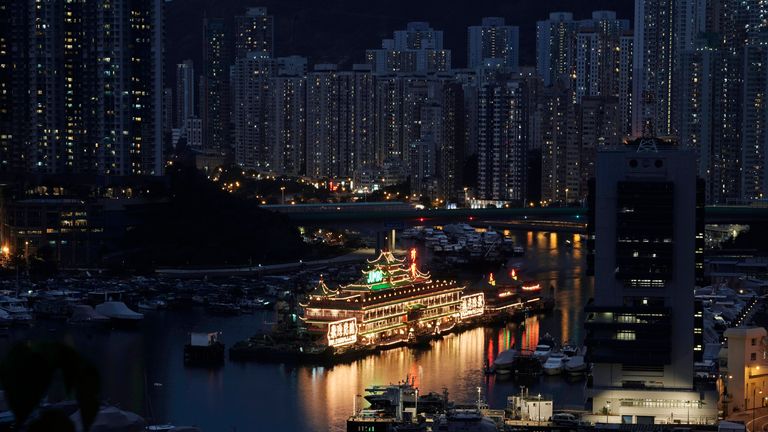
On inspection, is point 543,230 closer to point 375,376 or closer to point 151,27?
point 151,27

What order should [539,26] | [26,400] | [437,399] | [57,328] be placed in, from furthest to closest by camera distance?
[539,26]
[57,328]
[437,399]
[26,400]

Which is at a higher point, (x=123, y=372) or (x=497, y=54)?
(x=497, y=54)

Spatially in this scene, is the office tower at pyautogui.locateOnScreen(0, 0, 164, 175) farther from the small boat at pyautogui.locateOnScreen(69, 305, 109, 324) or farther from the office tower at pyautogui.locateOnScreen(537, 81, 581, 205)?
the office tower at pyautogui.locateOnScreen(537, 81, 581, 205)

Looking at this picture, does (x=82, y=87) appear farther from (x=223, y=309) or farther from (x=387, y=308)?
(x=387, y=308)

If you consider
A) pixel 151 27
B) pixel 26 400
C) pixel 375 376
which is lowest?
pixel 375 376

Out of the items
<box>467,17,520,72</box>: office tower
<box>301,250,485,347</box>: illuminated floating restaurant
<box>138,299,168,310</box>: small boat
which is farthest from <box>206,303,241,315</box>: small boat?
<box>467,17,520,72</box>: office tower

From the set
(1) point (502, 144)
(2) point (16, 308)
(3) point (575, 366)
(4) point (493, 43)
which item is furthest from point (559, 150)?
(3) point (575, 366)

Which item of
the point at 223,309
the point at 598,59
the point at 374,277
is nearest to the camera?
the point at 374,277

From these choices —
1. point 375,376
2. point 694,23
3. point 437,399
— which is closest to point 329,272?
point 375,376
